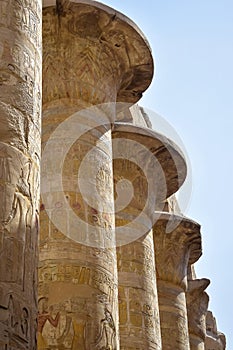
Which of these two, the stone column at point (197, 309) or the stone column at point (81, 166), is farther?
the stone column at point (197, 309)

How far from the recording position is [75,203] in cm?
891

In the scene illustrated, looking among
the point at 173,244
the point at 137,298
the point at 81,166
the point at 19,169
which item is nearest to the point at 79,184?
the point at 81,166

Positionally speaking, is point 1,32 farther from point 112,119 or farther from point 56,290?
point 112,119

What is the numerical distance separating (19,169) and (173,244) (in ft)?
34.2

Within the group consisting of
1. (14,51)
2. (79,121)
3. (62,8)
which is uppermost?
(62,8)

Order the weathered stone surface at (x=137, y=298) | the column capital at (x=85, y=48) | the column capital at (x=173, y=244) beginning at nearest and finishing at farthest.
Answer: the column capital at (x=85, y=48) < the weathered stone surface at (x=137, y=298) < the column capital at (x=173, y=244)

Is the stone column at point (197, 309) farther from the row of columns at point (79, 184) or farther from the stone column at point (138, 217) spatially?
the stone column at point (138, 217)

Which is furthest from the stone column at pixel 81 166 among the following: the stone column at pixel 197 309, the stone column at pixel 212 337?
the stone column at pixel 212 337

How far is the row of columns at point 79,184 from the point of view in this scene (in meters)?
5.29

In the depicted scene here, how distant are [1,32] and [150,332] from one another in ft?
22.1

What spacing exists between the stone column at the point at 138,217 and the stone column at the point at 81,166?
5.72ft

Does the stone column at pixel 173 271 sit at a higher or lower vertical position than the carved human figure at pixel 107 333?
higher

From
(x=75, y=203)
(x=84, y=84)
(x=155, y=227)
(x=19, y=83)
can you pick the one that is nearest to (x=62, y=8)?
(x=84, y=84)

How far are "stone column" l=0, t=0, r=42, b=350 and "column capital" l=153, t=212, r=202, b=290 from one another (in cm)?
925
